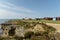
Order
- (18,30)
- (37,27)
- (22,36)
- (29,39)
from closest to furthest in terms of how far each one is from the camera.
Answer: (29,39)
(22,36)
(18,30)
(37,27)

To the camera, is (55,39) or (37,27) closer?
(55,39)

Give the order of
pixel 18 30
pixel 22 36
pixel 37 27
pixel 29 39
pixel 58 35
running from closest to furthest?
pixel 58 35 → pixel 29 39 → pixel 22 36 → pixel 18 30 → pixel 37 27

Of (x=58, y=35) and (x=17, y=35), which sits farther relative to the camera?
(x=17, y=35)

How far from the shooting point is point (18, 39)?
13734mm

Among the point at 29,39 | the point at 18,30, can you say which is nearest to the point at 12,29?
the point at 18,30

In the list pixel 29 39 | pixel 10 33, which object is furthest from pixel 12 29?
pixel 29 39

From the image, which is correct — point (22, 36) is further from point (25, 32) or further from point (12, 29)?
point (12, 29)

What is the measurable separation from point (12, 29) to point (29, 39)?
4633 millimetres

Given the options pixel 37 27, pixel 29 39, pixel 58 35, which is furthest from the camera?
pixel 37 27

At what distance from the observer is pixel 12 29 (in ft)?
57.0

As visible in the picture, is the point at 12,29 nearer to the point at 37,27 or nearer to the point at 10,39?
the point at 37,27

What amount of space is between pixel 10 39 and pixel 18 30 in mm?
1749

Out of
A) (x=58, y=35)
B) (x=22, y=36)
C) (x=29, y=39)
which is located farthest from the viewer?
(x=22, y=36)

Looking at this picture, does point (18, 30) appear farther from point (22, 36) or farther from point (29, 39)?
point (29, 39)
